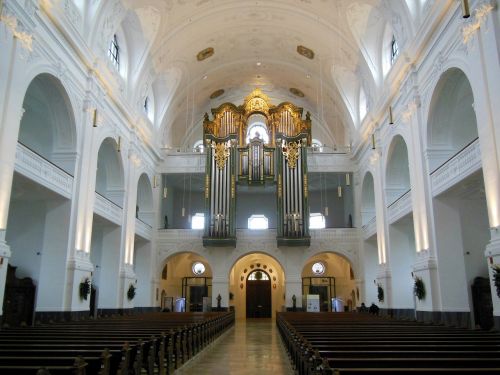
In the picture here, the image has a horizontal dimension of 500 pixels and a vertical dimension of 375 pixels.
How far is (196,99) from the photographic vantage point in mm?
27578

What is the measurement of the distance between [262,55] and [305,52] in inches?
110

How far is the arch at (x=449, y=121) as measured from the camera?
45.2 ft

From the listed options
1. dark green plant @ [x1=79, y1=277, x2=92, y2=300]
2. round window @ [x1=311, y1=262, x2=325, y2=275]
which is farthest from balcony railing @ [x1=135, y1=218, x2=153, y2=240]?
round window @ [x1=311, y1=262, x2=325, y2=275]

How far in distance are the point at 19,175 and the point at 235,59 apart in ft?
50.5

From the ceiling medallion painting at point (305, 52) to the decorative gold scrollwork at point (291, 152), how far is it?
4.59 metres

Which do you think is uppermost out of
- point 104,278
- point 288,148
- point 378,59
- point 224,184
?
point 378,59

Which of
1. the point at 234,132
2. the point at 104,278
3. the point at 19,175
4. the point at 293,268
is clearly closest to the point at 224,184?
the point at 234,132

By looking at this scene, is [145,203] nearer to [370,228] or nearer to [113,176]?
[113,176]

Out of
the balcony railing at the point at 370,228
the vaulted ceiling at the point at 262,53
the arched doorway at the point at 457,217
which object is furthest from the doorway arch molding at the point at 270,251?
the arched doorway at the point at 457,217

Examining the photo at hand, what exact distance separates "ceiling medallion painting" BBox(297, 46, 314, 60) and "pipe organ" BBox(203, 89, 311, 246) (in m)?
3.70

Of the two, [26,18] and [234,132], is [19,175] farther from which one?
[234,132]

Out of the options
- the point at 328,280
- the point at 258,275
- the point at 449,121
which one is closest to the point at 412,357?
the point at 449,121

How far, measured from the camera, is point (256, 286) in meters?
30.2

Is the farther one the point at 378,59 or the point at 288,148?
the point at 288,148
